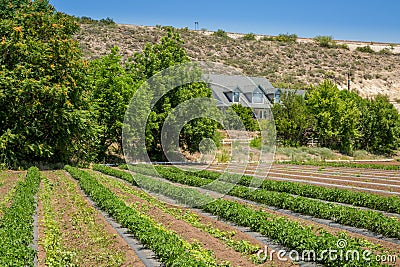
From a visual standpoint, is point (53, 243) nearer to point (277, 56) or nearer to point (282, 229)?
point (282, 229)

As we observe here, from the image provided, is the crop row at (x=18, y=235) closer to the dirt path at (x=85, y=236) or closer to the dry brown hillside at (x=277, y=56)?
the dirt path at (x=85, y=236)

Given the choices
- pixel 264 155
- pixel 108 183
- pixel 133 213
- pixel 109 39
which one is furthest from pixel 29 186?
pixel 109 39

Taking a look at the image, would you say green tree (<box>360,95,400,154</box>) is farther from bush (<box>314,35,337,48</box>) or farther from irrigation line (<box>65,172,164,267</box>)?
Result: bush (<box>314,35,337,48</box>)

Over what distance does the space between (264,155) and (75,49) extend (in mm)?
18152

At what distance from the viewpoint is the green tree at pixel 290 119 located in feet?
137

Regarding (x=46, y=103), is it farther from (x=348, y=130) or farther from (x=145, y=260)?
(x=348, y=130)

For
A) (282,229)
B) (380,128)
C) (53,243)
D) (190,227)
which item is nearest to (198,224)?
(190,227)

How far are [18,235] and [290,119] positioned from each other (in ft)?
115

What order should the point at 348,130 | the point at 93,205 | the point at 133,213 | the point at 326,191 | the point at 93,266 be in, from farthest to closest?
1. the point at 348,130
2. the point at 326,191
3. the point at 93,205
4. the point at 133,213
5. the point at 93,266

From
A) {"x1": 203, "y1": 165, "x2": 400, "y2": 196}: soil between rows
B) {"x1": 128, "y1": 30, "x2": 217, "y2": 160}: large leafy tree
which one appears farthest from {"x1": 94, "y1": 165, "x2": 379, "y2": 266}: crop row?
{"x1": 128, "y1": 30, "x2": 217, "y2": 160}: large leafy tree

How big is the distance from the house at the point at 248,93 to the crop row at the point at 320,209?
108ft

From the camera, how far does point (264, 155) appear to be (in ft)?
127

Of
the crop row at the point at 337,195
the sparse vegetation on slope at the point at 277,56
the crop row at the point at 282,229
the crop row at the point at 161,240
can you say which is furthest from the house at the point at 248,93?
the crop row at the point at 161,240

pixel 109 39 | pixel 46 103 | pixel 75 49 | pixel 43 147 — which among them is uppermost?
pixel 109 39
